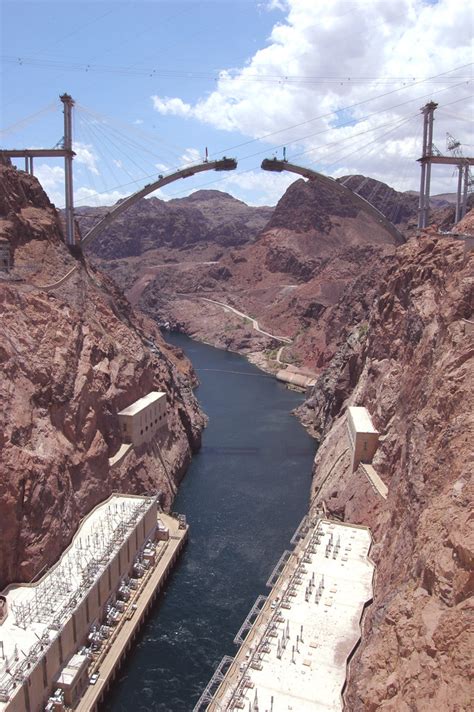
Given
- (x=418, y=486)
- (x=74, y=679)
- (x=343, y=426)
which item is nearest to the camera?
(x=418, y=486)

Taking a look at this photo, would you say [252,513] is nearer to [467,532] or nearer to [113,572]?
[113,572]

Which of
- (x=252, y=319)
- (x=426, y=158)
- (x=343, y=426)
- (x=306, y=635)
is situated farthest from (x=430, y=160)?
(x=252, y=319)

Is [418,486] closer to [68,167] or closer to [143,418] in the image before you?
[143,418]

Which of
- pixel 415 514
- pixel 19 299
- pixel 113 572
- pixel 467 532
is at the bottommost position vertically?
pixel 113 572

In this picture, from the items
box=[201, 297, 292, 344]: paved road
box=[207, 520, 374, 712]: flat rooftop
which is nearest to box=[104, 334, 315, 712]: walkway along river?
box=[207, 520, 374, 712]: flat rooftop

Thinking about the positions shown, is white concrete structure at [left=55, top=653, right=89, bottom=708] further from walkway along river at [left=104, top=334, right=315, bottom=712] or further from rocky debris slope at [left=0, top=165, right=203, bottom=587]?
rocky debris slope at [left=0, top=165, right=203, bottom=587]

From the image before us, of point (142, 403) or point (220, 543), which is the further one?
point (142, 403)

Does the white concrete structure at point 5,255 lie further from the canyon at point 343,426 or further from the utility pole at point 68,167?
the utility pole at point 68,167

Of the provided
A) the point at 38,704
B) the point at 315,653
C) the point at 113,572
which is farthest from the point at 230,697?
the point at 113,572
